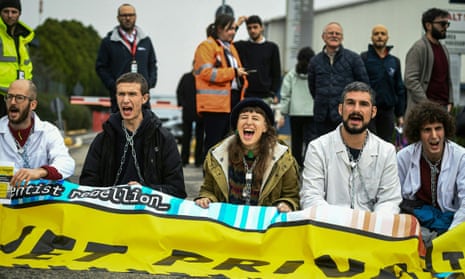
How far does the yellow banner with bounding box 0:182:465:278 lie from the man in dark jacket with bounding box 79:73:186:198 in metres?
0.60

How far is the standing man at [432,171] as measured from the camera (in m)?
6.02

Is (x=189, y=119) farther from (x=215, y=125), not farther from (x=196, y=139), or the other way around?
(x=215, y=125)

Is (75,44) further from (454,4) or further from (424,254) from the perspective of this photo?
(424,254)

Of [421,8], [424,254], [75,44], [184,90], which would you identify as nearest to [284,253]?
[424,254]

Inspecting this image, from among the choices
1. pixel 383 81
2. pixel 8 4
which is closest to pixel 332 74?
pixel 383 81

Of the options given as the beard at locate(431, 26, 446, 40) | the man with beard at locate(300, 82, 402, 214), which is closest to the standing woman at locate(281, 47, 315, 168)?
the beard at locate(431, 26, 446, 40)

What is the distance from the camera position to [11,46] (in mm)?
8359

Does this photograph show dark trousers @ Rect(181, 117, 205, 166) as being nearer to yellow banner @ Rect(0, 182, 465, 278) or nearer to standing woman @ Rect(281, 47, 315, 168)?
standing woman @ Rect(281, 47, 315, 168)

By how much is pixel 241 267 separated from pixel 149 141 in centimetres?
165

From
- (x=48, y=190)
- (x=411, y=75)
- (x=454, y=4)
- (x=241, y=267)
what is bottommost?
(x=241, y=267)

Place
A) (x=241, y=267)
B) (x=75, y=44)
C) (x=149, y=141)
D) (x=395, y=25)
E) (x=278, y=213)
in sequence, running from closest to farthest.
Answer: (x=241, y=267) → (x=278, y=213) → (x=149, y=141) → (x=395, y=25) → (x=75, y=44)

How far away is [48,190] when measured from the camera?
5.70m

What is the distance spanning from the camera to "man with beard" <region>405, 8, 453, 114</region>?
332 inches

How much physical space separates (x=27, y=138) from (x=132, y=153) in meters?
0.86
